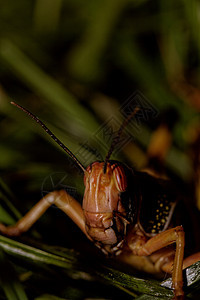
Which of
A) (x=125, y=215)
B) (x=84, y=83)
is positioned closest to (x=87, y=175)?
(x=125, y=215)

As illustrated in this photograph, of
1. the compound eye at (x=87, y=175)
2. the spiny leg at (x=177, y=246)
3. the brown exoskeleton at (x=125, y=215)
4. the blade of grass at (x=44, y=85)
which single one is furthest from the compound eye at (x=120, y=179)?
the blade of grass at (x=44, y=85)

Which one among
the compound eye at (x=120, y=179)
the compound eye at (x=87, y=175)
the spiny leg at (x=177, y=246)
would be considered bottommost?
the spiny leg at (x=177, y=246)

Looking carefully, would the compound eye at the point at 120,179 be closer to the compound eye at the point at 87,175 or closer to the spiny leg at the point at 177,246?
the compound eye at the point at 87,175

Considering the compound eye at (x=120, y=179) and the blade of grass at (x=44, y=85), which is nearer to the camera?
the compound eye at (x=120, y=179)

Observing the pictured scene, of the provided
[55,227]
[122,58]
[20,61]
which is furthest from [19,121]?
→ [122,58]

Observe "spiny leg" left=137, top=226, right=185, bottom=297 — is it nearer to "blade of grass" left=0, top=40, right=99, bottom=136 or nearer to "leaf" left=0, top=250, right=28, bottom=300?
"leaf" left=0, top=250, right=28, bottom=300

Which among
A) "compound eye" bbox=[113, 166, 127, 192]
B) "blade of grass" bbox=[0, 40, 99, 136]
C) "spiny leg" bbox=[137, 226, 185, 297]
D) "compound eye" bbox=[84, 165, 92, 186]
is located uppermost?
"blade of grass" bbox=[0, 40, 99, 136]

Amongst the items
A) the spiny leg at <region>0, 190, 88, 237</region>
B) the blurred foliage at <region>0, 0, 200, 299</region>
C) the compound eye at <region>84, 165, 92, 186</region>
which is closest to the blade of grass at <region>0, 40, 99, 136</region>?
the blurred foliage at <region>0, 0, 200, 299</region>
